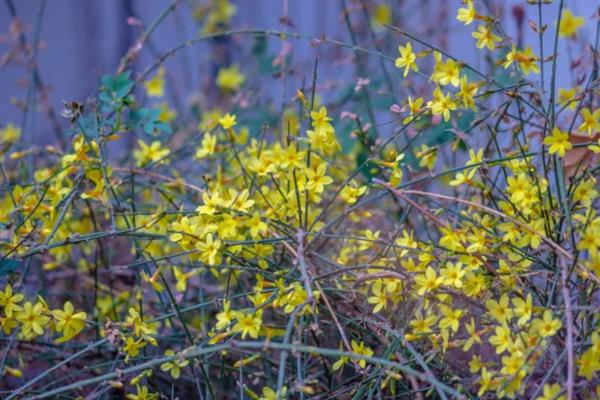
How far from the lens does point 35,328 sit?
4.74ft

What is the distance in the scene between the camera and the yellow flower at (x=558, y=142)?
1369 millimetres

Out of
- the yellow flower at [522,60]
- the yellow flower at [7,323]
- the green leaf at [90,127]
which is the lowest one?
the yellow flower at [7,323]

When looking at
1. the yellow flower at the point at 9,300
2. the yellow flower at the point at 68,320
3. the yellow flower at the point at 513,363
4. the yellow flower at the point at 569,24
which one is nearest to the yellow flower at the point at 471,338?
the yellow flower at the point at 513,363

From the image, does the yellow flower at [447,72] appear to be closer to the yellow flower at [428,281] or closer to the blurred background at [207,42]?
the yellow flower at [428,281]

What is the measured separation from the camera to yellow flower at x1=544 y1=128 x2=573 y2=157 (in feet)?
4.49

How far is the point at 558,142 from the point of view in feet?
4.54

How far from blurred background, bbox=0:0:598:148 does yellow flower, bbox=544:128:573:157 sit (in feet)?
4.15

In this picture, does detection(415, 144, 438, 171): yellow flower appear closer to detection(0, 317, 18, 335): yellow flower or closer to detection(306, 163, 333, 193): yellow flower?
detection(306, 163, 333, 193): yellow flower

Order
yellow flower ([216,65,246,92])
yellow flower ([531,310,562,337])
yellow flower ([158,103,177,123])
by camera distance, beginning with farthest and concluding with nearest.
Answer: yellow flower ([216,65,246,92])
yellow flower ([158,103,177,123])
yellow flower ([531,310,562,337])

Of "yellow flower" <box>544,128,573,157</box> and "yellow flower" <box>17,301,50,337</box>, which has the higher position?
"yellow flower" <box>544,128,573,157</box>

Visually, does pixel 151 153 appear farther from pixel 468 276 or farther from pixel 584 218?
pixel 584 218

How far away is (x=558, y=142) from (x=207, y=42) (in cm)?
310

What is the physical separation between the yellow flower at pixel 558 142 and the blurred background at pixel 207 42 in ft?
4.15

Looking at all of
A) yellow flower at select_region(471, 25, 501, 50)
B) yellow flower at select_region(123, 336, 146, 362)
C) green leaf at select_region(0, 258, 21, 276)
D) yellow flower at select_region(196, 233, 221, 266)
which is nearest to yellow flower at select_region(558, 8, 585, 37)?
yellow flower at select_region(471, 25, 501, 50)
